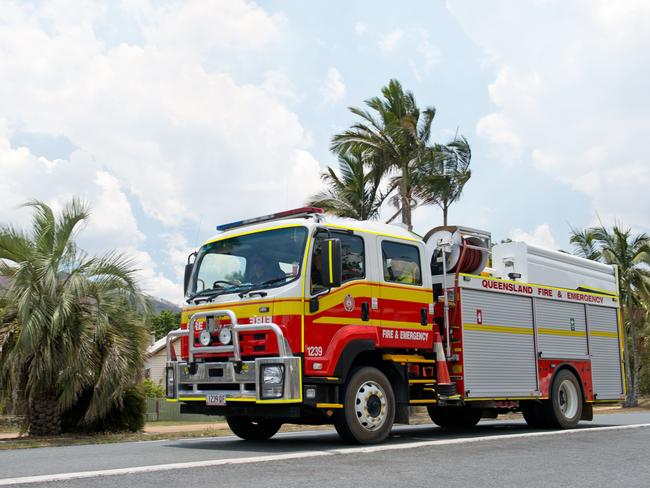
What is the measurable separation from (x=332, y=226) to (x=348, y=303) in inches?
40.3

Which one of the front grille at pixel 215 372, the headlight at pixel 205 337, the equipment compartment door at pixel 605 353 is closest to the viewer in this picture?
the front grille at pixel 215 372

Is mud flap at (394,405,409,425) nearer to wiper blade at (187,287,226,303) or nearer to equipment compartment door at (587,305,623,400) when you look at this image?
wiper blade at (187,287,226,303)

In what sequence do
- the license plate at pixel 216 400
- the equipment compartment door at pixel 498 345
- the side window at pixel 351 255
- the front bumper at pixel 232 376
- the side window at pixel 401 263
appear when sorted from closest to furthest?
the front bumper at pixel 232 376, the license plate at pixel 216 400, the side window at pixel 351 255, the side window at pixel 401 263, the equipment compartment door at pixel 498 345

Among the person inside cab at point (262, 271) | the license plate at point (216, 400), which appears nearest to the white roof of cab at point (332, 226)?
the person inside cab at point (262, 271)

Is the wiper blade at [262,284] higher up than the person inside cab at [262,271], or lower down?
lower down

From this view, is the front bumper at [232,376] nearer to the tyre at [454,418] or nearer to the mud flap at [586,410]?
the tyre at [454,418]

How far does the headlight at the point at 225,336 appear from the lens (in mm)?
9703

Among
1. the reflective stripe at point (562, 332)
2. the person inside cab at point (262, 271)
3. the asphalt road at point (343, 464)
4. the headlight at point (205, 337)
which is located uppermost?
the person inside cab at point (262, 271)

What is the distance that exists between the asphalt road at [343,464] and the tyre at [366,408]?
0.84ft

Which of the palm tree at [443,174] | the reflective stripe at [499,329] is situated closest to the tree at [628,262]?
the palm tree at [443,174]

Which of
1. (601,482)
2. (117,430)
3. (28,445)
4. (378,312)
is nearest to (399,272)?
(378,312)

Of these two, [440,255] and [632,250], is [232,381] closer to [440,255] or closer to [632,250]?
[440,255]

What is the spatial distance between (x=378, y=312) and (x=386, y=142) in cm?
1552

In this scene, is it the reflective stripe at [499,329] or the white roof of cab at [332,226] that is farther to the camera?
the reflective stripe at [499,329]
